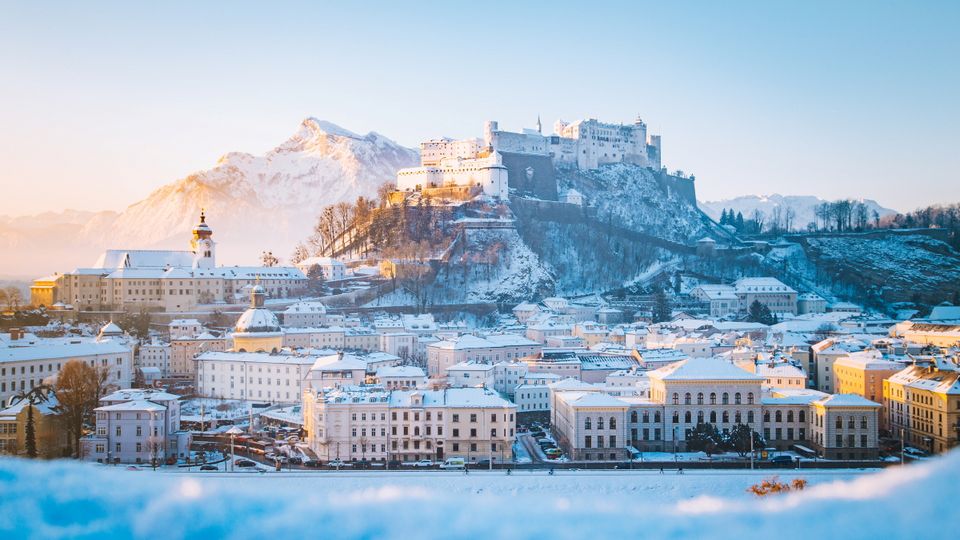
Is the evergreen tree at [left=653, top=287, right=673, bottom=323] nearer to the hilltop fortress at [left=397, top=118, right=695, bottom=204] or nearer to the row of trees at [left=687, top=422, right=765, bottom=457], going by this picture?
the hilltop fortress at [left=397, top=118, right=695, bottom=204]

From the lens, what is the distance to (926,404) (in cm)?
1486

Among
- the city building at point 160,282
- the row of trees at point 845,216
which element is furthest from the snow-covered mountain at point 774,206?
the city building at point 160,282

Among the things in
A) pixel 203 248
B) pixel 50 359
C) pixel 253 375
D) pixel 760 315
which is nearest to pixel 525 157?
pixel 760 315

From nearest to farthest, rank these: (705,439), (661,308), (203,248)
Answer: (705,439), (203,248), (661,308)

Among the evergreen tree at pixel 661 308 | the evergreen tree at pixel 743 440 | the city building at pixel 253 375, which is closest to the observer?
the evergreen tree at pixel 743 440

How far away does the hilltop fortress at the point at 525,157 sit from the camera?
38531 mm

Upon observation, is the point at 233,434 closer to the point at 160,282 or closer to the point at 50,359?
the point at 50,359

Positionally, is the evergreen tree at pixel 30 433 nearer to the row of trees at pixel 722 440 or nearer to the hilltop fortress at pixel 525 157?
the row of trees at pixel 722 440

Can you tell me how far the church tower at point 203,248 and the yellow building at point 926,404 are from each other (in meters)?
21.9

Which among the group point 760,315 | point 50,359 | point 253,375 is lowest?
point 253,375

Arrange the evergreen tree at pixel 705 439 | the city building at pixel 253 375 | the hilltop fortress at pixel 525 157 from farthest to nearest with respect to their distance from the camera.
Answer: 1. the hilltop fortress at pixel 525 157
2. the city building at pixel 253 375
3. the evergreen tree at pixel 705 439

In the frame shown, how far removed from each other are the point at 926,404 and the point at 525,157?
27548mm

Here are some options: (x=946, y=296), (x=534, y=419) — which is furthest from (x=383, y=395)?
(x=946, y=296)

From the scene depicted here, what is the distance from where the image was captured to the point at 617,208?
41.9 m
